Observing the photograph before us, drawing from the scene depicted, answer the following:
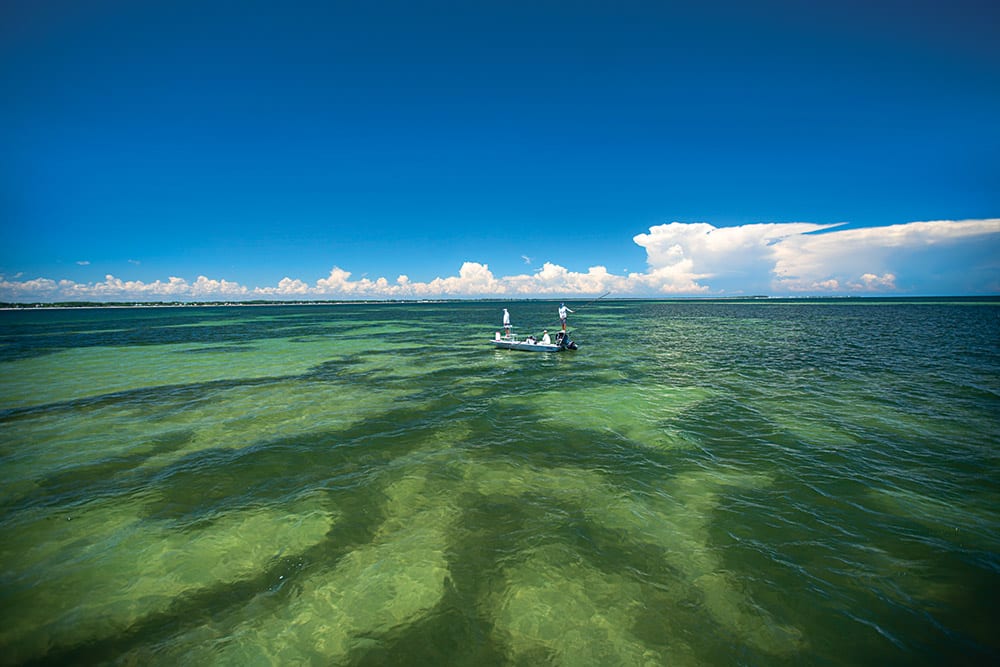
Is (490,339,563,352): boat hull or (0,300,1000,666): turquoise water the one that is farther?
(490,339,563,352): boat hull

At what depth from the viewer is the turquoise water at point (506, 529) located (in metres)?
7.09

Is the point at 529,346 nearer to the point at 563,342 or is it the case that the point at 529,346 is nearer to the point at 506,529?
the point at 563,342

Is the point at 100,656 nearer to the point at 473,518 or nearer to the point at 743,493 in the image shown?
the point at 473,518

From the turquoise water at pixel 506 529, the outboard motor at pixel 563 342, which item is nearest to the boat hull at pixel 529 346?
the outboard motor at pixel 563 342

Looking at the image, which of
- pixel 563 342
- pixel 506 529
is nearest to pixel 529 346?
pixel 563 342

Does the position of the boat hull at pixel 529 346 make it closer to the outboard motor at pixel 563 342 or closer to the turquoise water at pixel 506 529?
the outboard motor at pixel 563 342

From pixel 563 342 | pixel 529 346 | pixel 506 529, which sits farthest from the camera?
pixel 529 346

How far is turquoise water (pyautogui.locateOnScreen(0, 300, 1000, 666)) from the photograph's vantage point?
7090 millimetres

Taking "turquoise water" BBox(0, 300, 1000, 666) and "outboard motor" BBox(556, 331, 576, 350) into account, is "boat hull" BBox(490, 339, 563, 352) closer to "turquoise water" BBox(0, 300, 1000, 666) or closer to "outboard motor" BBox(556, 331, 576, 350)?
"outboard motor" BBox(556, 331, 576, 350)

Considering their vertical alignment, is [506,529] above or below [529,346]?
below

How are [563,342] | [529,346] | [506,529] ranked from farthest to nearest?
[529,346] → [563,342] → [506,529]

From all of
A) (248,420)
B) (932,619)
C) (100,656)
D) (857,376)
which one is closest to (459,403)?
(248,420)

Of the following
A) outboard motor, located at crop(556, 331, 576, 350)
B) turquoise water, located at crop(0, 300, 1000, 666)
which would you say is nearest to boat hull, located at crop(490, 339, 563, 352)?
outboard motor, located at crop(556, 331, 576, 350)

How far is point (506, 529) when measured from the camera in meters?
10.3
